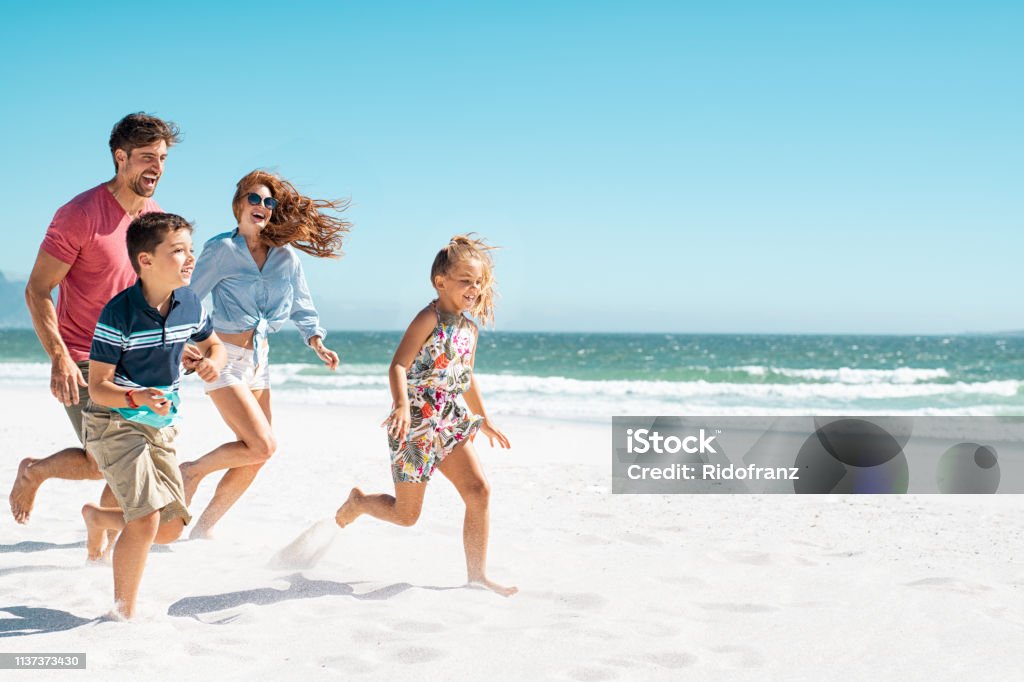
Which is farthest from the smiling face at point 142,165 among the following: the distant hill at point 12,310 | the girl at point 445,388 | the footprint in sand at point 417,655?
the distant hill at point 12,310

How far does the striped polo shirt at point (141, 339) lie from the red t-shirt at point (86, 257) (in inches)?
23.0

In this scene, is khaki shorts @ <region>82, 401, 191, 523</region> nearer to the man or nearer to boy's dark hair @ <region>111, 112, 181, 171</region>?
the man

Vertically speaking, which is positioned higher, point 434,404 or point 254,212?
point 254,212

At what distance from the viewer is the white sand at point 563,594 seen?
121 inches

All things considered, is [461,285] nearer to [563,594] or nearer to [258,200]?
[258,200]

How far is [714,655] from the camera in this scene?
125 inches

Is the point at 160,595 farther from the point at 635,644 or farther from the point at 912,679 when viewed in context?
the point at 912,679

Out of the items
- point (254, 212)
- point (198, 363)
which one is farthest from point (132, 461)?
point (254, 212)

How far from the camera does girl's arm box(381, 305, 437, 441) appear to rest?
11.8 feet

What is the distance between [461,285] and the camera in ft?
12.4

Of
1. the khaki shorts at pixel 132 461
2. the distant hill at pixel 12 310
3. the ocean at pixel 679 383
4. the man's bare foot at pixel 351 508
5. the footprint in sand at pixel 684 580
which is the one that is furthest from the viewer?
the distant hill at pixel 12 310

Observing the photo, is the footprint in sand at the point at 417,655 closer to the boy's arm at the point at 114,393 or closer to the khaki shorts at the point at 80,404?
the boy's arm at the point at 114,393

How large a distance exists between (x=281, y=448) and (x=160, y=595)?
5574 millimetres

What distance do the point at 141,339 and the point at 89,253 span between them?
738 mm
